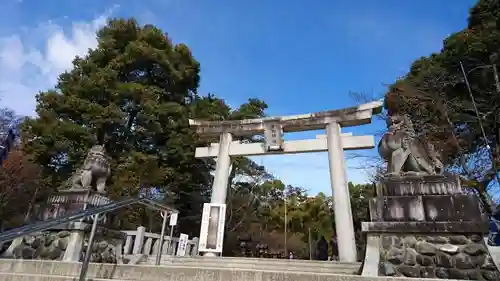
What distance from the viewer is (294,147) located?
400 inches

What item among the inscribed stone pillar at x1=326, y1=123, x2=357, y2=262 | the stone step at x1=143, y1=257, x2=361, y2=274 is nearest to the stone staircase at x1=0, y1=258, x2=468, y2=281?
the stone step at x1=143, y1=257, x2=361, y2=274

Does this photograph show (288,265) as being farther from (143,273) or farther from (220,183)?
(220,183)

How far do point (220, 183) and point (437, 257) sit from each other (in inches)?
276

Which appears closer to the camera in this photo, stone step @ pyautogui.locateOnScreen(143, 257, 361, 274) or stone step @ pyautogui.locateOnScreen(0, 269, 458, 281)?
stone step @ pyautogui.locateOnScreen(0, 269, 458, 281)

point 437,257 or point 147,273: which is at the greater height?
point 437,257

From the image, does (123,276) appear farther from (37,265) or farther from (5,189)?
(5,189)

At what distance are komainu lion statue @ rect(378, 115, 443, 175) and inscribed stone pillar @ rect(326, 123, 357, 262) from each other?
3817mm

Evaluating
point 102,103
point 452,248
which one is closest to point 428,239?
point 452,248

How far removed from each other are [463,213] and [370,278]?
2.15 meters

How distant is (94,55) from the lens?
52.7ft

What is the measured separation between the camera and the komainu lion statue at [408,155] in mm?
4758

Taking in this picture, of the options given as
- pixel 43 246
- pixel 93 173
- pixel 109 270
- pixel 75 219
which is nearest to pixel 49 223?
pixel 75 219

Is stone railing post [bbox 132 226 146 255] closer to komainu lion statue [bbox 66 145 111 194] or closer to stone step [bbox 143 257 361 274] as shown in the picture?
stone step [bbox 143 257 361 274]

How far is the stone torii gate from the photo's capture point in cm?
868
